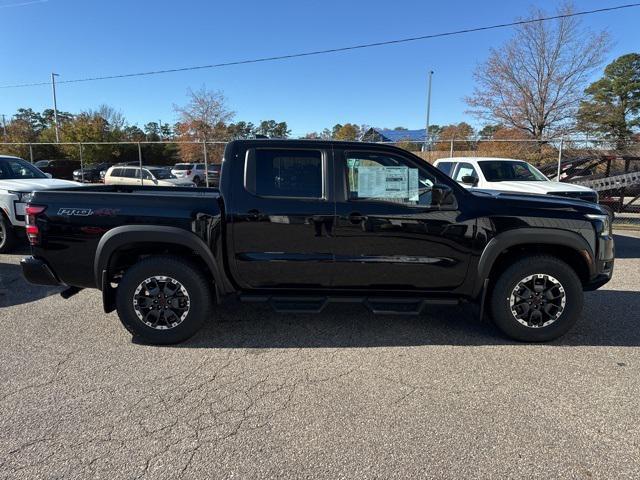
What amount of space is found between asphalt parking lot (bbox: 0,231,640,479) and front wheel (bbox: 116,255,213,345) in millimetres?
164

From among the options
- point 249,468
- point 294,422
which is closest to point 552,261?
point 294,422

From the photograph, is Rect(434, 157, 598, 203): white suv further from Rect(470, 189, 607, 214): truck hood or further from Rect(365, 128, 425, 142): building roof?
Rect(365, 128, 425, 142): building roof

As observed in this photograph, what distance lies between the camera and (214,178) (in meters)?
25.2

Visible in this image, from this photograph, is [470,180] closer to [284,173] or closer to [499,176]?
[499,176]

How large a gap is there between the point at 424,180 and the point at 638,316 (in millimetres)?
2973

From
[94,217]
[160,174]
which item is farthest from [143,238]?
[160,174]

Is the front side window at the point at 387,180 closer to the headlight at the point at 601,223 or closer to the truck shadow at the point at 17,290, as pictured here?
the headlight at the point at 601,223

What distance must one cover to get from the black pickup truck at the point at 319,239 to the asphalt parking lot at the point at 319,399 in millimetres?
389

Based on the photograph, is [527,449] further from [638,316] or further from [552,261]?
[638,316]

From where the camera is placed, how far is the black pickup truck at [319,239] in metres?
3.76

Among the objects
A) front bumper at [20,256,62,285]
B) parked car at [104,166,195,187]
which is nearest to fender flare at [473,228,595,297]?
front bumper at [20,256,62,285]

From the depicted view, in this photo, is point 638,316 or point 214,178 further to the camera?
point 214,178

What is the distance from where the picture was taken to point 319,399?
9.83 ft

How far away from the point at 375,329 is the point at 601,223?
233 centimetres
